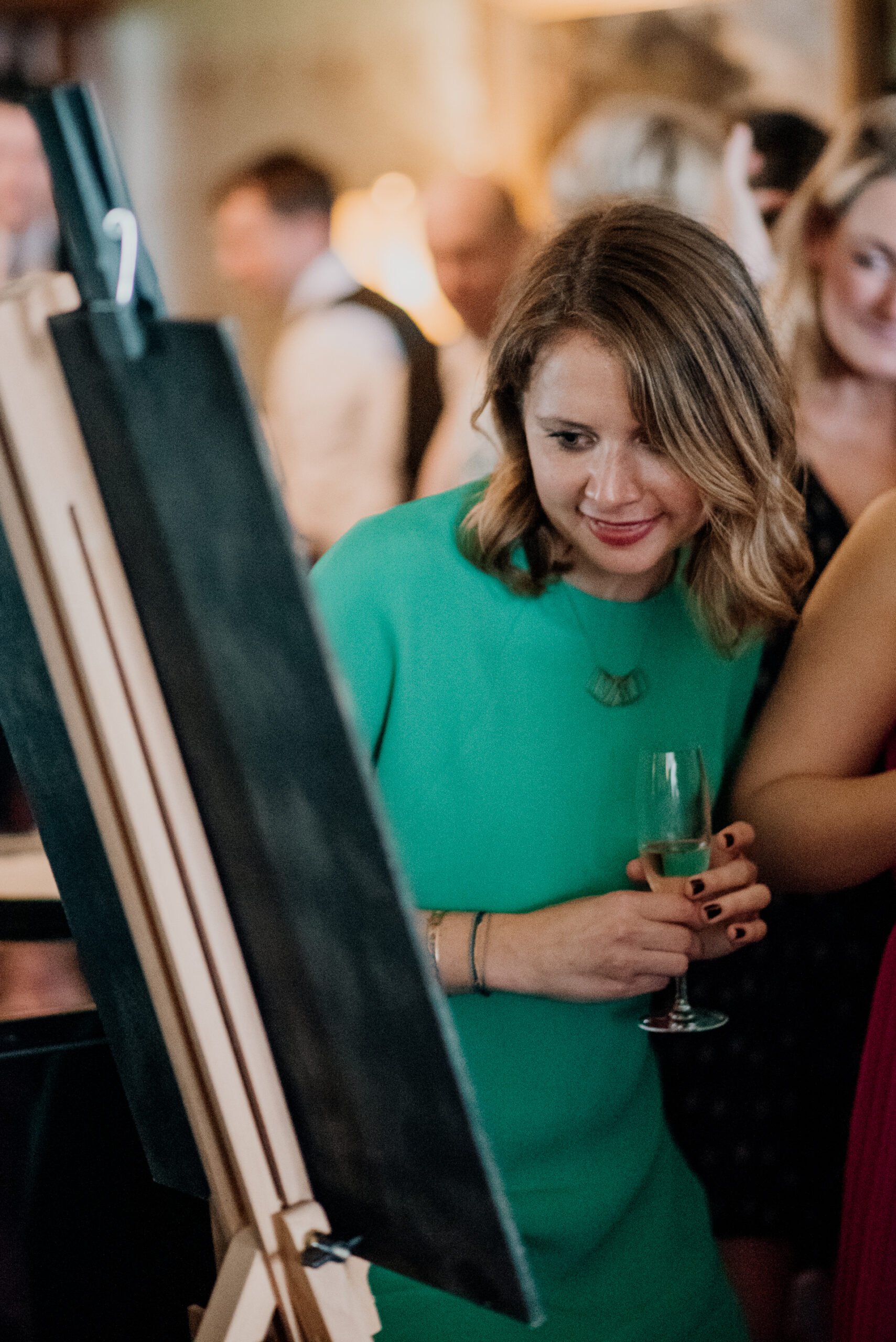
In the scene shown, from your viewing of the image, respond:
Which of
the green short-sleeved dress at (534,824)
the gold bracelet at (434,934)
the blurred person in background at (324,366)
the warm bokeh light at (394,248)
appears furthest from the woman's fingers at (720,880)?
the warm bokeh light at (394,248)

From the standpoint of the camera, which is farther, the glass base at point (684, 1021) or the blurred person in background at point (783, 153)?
the blurred person in background at point (783, 153)

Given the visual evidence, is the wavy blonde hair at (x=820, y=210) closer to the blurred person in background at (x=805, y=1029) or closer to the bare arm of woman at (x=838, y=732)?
the blurred person in background at (x=805, y=1029)

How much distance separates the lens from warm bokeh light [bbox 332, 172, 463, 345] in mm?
4422

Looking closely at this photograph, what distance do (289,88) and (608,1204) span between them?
4541 mm

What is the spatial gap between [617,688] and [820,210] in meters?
1.20

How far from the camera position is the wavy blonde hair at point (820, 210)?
1979mm

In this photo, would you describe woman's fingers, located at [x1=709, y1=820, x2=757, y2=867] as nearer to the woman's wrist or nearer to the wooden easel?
the woman's wrist

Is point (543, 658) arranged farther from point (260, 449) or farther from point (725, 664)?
point (260, 449)

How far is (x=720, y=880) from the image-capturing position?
1.15 m

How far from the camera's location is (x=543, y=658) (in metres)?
1.21

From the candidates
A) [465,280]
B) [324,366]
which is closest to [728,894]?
[465,280]

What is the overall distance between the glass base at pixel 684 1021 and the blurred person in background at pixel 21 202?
3451 mm

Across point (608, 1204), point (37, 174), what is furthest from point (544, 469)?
point (37, 174)

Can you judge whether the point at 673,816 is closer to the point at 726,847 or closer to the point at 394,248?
the point at 726,847
